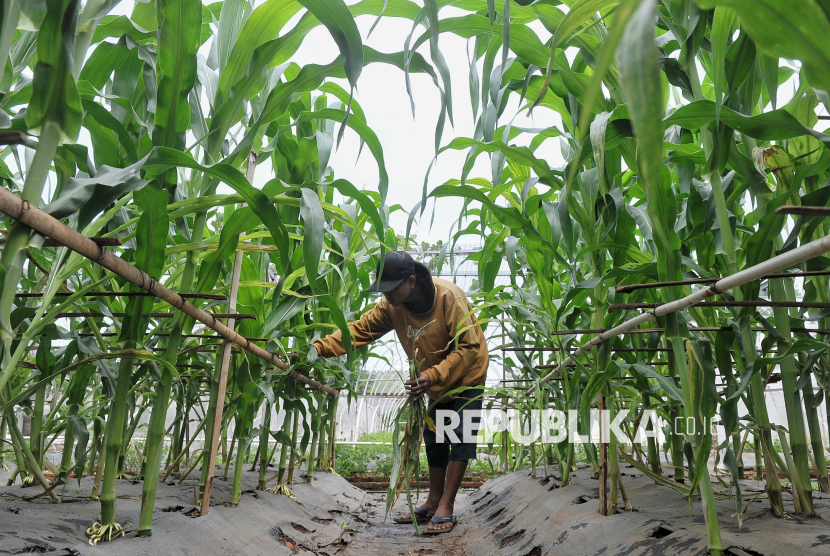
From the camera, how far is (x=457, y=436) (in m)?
2.42

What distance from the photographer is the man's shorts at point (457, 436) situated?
2.40m

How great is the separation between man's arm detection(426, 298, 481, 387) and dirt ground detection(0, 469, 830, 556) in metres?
0.55

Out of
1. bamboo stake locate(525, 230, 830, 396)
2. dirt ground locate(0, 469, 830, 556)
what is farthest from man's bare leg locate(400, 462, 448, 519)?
bamboo stake locate(525, 230, 830, 396)

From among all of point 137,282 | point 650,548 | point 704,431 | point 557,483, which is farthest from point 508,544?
point 137,282

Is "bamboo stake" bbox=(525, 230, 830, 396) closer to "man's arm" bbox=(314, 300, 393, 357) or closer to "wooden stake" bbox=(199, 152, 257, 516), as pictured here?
"wooden stake" bbox=(199, 152, 257, 516)

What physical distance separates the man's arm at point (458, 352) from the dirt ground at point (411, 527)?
0.55m

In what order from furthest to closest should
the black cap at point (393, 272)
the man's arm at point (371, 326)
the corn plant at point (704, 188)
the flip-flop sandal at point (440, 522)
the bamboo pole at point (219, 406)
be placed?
the man's arm at point (371, 326)
the flip-flop sandal at point (440, 522)
the black cap at point (393, 272)
the bamboo pole at point (219, 406)
the corn plant at point (704, 188)

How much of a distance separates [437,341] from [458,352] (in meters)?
0.23

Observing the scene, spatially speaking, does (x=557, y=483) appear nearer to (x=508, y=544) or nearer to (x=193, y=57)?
(x=508, y=544)

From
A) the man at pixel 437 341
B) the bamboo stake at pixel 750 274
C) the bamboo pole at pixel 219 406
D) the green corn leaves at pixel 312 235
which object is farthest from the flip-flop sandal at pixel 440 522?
the green corn leaves at pixel 312 235

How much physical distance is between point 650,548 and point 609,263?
1309 mm

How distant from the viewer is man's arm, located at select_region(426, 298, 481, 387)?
7.08 ft

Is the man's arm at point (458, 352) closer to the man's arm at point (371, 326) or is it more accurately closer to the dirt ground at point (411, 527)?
the man's arm at point (371, 326)

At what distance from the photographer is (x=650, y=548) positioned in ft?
3.54
